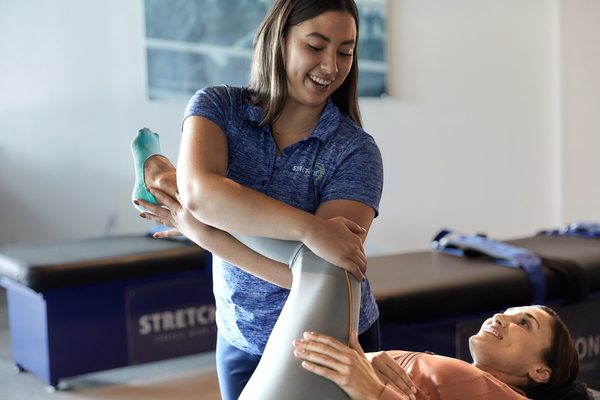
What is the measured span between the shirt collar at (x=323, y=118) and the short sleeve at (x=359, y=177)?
0.05m

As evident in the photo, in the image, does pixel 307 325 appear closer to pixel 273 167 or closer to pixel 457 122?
pixel 273 167

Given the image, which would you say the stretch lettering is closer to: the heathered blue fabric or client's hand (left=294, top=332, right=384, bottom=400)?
the heathered blue fabric

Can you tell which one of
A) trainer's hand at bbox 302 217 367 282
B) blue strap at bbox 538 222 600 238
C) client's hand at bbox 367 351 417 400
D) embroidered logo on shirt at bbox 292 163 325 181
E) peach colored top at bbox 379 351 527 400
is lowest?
blue strap at bbox 538 222 600 238

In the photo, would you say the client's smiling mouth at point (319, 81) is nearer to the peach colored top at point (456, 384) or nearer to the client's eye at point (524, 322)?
the peach colored top at point (456, 384)

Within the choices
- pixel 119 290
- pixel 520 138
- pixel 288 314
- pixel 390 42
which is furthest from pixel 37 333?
pixel 520 138

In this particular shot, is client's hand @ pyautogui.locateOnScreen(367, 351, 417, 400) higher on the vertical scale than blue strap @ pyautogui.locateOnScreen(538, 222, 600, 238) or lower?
higher

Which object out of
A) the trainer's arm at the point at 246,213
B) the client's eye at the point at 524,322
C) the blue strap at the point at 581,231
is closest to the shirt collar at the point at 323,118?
the trainer's arm at the point at 246,213

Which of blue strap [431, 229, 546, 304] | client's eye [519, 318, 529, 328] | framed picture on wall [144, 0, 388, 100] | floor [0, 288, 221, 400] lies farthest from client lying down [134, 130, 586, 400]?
framed picture on wall [144, 0, 388, 100]

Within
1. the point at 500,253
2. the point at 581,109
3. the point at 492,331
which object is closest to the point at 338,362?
the point at 492,331

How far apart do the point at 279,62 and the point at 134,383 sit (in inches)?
86.2

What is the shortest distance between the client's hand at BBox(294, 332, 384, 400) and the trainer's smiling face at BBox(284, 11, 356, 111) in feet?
1.36

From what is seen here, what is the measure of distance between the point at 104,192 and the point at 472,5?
8.41ft

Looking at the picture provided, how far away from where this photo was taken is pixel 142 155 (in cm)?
136

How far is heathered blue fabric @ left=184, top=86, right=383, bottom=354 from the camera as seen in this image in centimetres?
135
